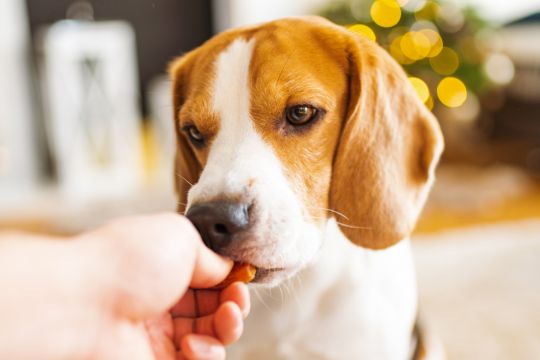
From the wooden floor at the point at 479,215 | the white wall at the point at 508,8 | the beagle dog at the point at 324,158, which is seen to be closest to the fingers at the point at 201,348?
the beagle dog at the point at 324,158

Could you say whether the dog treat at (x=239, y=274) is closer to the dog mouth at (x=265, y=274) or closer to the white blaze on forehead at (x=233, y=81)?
the dog mouth at (x=265, y=274)

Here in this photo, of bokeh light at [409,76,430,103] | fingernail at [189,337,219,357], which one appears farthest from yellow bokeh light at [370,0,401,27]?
fingernail at [189,337,219,357]

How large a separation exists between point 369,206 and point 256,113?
11.7 inches

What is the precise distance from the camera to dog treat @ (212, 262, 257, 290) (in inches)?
36.7

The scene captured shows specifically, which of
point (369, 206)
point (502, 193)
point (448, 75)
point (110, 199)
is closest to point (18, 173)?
point (110, 199)

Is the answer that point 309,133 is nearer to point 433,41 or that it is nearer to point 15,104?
point 433,41

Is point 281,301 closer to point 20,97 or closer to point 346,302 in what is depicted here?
point 346,302

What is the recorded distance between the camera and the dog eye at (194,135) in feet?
3.89

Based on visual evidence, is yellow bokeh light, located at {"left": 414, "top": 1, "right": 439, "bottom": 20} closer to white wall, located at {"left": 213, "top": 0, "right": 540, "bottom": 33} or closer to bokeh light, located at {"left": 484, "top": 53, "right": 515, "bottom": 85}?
bokeh light, located at {"left": 484, "top": 53, "right": 515, "bottom": 85}

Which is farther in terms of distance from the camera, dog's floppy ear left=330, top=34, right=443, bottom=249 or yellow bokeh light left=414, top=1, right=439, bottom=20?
yellow bokeh light left=414, top=1, right=439, bottom=20

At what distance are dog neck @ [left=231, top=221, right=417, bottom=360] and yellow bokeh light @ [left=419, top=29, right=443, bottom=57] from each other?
237 centimetres

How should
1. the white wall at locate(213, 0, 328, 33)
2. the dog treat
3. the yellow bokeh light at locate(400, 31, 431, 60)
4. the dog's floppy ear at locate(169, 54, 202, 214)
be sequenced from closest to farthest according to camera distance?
the dog treat → the dog's floppy ear at locate(169, 54, 202, 214) → the yellow bokeh light at locate(400, 31, 431, 60) → the white wall at locate(213, 0, 328, 33)

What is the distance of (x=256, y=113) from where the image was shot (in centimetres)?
109

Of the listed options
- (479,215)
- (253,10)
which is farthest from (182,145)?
(253,10)
